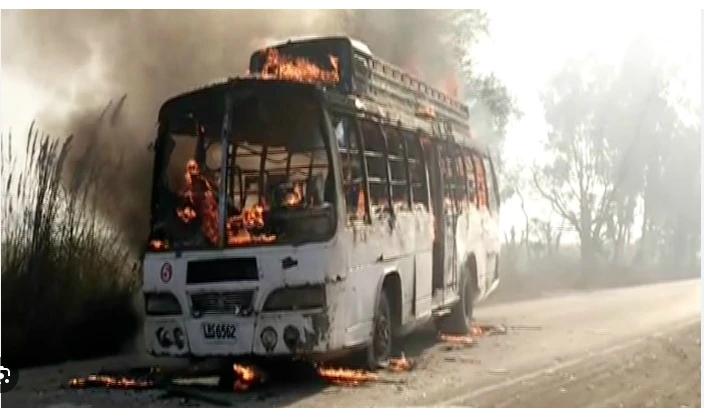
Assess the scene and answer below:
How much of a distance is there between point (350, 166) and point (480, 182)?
1049 mm

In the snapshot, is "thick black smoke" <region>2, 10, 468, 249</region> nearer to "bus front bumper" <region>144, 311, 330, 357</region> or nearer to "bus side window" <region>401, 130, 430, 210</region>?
"bus side window" <region>401, 130, 430, 210</region>

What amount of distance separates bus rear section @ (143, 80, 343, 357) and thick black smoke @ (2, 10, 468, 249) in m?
0.23

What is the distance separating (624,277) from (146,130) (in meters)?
3.00

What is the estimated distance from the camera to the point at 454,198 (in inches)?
217

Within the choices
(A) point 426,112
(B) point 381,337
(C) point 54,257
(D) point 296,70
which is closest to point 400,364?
(B) point 381,337

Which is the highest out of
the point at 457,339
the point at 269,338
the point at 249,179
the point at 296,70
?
the point at 296,70

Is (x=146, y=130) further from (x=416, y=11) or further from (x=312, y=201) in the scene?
(x=416, y=11)

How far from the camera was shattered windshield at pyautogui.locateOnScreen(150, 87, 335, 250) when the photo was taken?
4.50 metres

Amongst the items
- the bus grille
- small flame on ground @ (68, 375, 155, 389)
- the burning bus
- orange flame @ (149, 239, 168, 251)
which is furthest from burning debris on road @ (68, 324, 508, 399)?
orange flame @ (149, 239, 168, 251)

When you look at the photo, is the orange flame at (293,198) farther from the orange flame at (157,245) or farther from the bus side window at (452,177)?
the bus side window at (452,177)

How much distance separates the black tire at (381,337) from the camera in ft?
15.9

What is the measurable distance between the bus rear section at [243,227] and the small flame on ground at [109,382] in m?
0.24

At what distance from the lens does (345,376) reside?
478 centimetres

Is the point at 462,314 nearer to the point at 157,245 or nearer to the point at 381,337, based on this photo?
the point at 381,337
